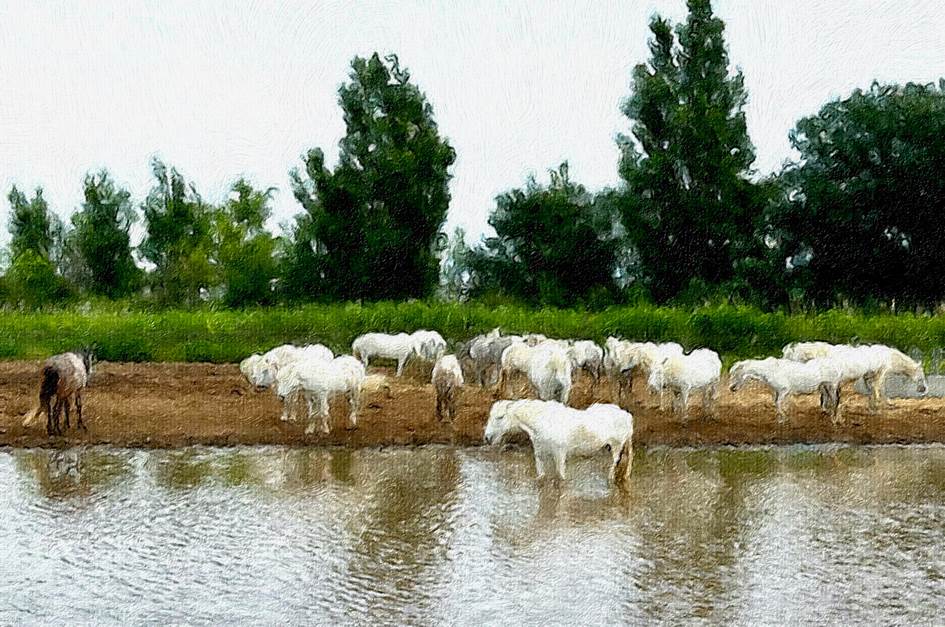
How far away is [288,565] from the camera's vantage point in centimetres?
1043

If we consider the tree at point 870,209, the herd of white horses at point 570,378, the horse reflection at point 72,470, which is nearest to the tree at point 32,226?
the tree at point 870,209

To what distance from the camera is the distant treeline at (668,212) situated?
4022 cm

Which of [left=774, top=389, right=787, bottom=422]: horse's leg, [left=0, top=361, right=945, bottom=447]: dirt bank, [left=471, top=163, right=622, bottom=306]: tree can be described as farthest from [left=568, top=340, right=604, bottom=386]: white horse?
[left=471, top=163, right=622, bottom=306]: tree

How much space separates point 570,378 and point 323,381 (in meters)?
4.32

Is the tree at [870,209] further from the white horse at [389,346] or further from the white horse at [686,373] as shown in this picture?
the white horse at [686,373]

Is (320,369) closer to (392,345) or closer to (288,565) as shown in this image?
(288,565)

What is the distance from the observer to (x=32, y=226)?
205 ft

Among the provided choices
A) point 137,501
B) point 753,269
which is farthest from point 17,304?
point 137,501

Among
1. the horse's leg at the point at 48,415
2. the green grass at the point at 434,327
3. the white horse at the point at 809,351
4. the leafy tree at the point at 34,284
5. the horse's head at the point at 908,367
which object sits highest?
the leafy tree at the point at 34,284

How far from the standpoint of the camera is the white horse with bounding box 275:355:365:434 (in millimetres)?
18312

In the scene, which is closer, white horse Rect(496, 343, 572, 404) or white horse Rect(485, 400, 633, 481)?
white horse Rect(485, 400, 633, 481)

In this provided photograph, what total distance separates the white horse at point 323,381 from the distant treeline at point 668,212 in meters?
23.9

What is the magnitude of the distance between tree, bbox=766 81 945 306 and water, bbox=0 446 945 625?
24384mm

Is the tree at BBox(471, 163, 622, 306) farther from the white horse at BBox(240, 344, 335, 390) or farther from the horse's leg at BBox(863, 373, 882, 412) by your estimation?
the white horse at BBox(240, 344, 335, 390)
